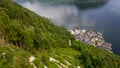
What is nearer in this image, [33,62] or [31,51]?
[33,62]

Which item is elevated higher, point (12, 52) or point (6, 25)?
point (6, 25)

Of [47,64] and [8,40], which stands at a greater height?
[8,40]

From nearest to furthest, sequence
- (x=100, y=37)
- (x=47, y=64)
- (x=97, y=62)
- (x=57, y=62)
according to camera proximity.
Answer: (x=47, y=64) → (x=57, y=62) → (x=97, y=62) → (x=100, y=37)

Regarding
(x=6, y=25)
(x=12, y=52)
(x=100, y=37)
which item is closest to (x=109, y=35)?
(x=100, y=37)

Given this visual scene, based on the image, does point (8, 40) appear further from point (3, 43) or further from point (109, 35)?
point (109, 35)

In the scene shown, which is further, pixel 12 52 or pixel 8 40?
pixel 8 40

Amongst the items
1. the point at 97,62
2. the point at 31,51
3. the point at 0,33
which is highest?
the point at 0,33

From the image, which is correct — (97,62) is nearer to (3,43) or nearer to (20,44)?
(20,44)

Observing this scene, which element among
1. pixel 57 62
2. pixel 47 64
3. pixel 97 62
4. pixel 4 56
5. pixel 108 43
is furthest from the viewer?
pixel 108 43

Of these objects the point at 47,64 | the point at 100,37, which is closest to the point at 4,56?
the point at 47,64
